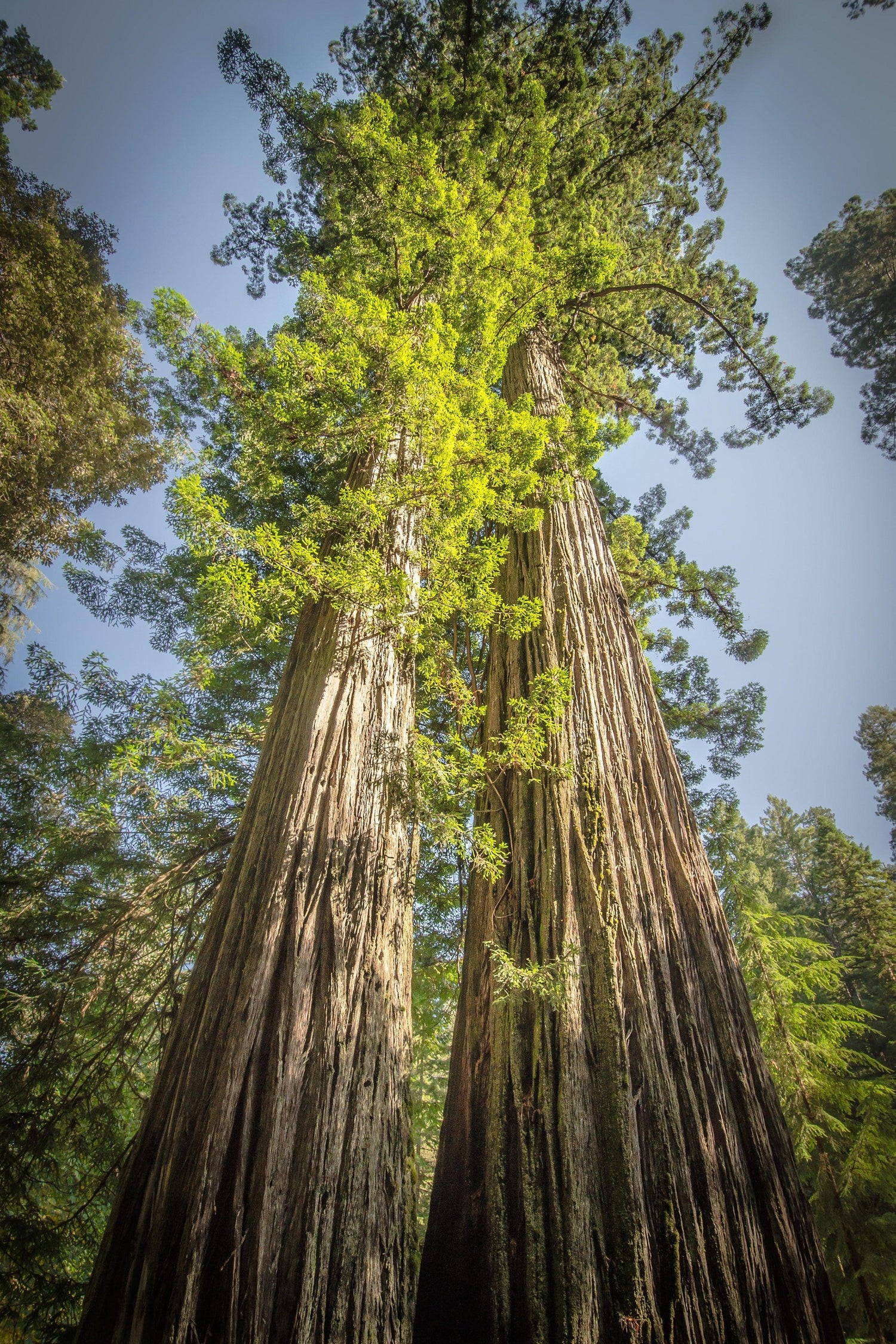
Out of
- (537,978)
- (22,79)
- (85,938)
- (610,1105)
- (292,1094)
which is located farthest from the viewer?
(22,79)

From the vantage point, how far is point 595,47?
6.01 meters

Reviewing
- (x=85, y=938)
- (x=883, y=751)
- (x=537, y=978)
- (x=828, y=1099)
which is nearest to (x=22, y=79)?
(x=85, y=938)

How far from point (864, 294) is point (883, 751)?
12982 mm

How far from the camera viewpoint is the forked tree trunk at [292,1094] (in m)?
1.49

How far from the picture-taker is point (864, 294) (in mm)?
13430

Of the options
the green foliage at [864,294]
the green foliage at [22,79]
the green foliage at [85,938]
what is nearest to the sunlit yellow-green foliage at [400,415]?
the green foliage at [85,938]

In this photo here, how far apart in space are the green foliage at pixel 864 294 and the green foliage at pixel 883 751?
887 centimetres

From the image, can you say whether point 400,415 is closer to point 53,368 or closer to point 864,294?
point 53,368

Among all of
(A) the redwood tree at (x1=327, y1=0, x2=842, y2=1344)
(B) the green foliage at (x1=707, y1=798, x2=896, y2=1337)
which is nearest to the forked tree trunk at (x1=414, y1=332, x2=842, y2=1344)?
(A) the redwood tree at (x1=327, y1=0, x2=842, y2=1344)

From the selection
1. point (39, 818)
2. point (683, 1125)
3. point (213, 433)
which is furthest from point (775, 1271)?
point (213, 433)

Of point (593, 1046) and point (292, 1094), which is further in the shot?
point (593, 1046)

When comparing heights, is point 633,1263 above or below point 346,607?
below

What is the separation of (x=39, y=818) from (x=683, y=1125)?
496 centimetres

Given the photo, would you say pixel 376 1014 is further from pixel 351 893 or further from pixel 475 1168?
pixel 475 1168
